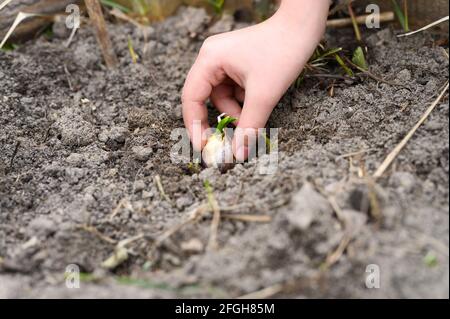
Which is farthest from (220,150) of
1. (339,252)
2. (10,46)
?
(10,46)

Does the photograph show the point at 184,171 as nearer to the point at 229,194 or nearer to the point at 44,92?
the point at 229,194

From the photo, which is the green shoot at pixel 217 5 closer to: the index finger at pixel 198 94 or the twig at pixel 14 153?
the index finger at pixel 198 94

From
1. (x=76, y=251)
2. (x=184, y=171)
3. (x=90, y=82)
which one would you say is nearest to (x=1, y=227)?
(x=76, y=251)

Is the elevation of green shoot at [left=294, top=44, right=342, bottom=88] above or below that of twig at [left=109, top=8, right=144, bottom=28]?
below

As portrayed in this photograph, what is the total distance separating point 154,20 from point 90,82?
14.6 inches

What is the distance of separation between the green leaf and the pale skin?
0.18 meters

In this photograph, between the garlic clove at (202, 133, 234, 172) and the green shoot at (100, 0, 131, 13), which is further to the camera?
the green shoot at (100, 0, 131, 13)

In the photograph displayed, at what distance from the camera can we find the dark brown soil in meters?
0.96

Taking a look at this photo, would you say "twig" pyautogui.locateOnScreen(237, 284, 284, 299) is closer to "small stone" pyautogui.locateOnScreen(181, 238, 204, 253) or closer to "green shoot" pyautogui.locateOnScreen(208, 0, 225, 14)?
"small stone" pyautogui.locateOnScreen(181, 238, 204, 253)

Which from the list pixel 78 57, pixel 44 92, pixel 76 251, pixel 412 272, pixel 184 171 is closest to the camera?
pixel 412 272

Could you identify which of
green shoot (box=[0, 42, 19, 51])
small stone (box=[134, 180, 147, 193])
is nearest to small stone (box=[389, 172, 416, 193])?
small stone (box=[134, 180, 147, 193])

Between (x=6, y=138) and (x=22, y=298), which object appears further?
(x=6, y=138)

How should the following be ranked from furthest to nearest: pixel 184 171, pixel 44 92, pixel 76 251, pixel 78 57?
pixel 78 57
pixel 44 92
pixel 184 171
pixel 76 251

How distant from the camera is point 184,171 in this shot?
1.32 metres
